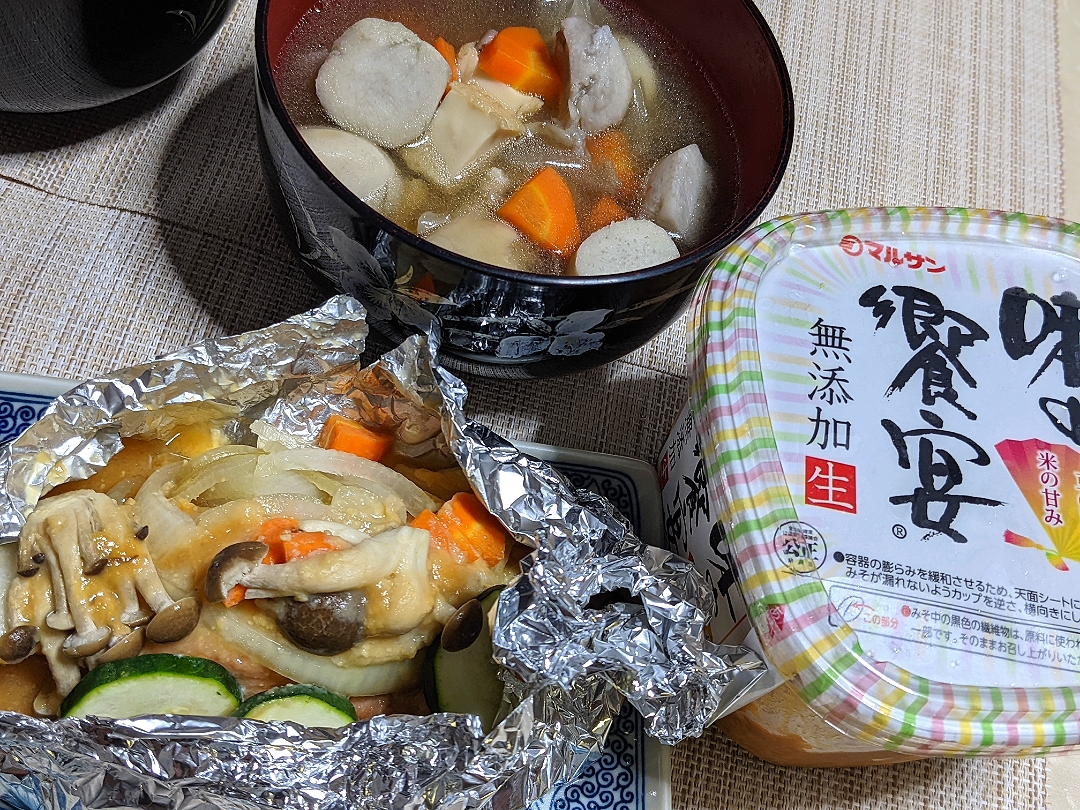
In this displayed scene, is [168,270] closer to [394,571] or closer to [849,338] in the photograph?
[394,571]

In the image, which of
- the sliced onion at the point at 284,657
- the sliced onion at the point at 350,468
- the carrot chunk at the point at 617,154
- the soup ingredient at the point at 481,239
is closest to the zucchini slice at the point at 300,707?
the sliced onion at the point at 284,657

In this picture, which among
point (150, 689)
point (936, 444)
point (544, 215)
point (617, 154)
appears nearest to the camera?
point (150, 689)

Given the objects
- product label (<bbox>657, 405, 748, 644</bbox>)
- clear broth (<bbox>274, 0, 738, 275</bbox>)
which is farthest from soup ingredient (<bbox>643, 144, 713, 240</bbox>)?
product label (<bbox>657, 405, 748, 644</bbox>)

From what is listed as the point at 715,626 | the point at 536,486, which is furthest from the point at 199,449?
the point at 715,626

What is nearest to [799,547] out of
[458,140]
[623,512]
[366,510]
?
[623,512]

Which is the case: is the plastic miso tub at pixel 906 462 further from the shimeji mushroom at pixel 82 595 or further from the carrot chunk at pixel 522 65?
the shimeji mushroom at pixel 82 595

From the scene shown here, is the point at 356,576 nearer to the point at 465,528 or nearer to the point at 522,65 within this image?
the point at 465,528
